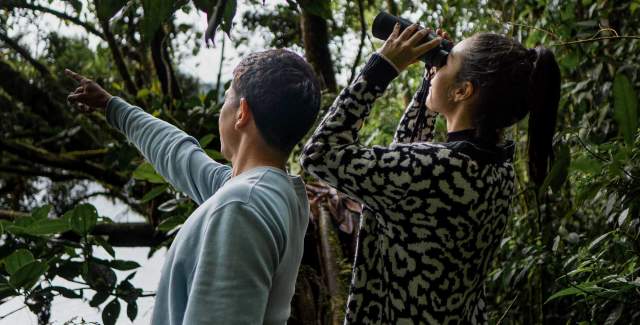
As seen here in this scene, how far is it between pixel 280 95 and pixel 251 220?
0.49 feet

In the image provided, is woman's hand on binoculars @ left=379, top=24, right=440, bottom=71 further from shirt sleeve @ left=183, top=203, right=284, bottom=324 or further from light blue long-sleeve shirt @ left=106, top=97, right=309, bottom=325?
shirt sleeve @ left=183, top=203, right=284, bottom=324

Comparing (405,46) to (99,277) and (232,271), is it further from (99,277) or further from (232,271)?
(99,277)

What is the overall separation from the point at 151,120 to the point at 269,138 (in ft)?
0.92

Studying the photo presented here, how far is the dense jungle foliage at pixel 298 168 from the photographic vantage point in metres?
1.22

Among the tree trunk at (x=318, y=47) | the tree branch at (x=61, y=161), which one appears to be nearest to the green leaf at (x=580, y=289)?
the tree trunk at (x=318, y=47)

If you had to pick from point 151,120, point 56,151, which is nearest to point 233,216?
point 151,120

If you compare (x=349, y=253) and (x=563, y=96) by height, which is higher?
(x=563, y=96)

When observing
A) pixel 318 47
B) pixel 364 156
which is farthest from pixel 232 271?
pixel 318 47

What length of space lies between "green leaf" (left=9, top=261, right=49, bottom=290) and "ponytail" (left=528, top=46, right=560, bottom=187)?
0.77 metres

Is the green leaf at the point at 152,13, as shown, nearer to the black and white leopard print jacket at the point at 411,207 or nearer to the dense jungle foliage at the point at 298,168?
the dense jungle foliage at the point at 298,168

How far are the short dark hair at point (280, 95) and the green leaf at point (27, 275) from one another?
54 centimetres

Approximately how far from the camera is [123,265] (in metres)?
1.36

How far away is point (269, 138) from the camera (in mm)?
771

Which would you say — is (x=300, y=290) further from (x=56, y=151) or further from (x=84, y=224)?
(x=56, y=151)
